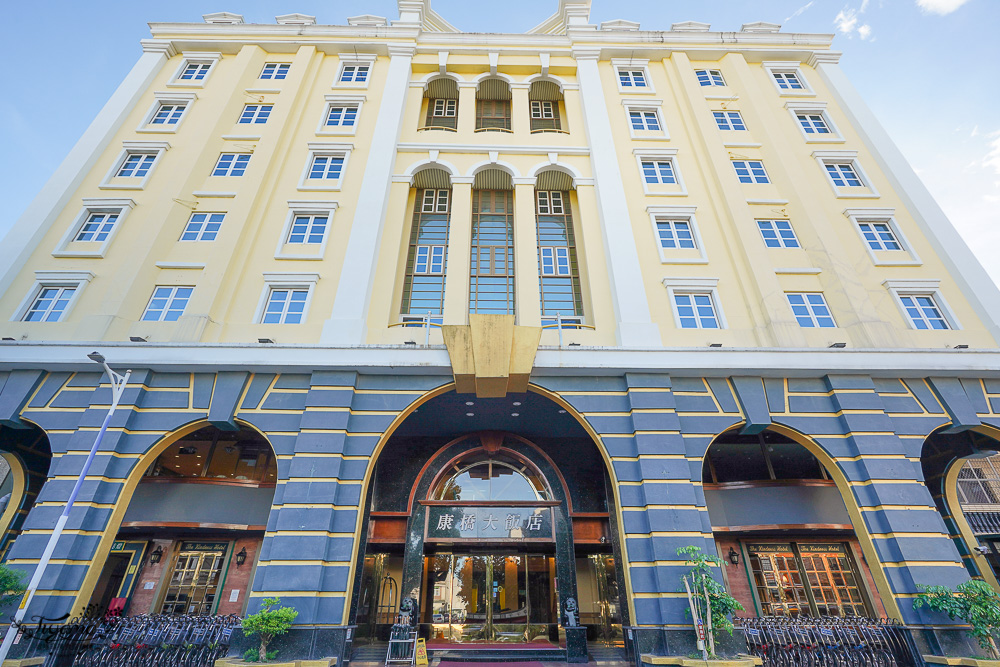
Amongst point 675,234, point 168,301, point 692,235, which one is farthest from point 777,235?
point 168,301

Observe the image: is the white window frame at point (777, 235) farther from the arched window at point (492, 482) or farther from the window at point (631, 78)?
the arched window at point (492, 482)

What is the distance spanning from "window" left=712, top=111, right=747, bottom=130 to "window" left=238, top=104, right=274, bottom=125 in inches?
696

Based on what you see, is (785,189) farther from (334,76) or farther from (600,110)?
(334,76)

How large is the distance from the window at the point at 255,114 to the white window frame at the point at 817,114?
20.8 metres

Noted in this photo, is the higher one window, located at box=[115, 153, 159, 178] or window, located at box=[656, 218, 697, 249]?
window, located at box=[115, 153, 159, 178]

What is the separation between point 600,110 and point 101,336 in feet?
59.1

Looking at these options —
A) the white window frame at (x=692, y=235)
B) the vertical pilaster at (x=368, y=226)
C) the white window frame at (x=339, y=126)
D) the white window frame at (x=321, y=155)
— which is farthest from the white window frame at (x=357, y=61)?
the white window frame at (x=692, y=235)

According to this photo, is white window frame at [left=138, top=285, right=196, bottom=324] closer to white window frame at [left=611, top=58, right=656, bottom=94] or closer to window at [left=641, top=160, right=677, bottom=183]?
window at [left=641, top=160, right=677, bottom=183]

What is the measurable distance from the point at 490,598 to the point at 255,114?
774 inches

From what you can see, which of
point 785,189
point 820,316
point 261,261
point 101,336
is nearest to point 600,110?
point 785,189

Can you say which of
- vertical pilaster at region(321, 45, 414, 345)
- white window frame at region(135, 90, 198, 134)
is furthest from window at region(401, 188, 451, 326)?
white window frame at region(135, 90, 198, 134)

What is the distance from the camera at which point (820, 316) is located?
46.2 feet

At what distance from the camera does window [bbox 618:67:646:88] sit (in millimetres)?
20469

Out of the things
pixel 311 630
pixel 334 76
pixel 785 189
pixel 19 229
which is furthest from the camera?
pixel 334 76
